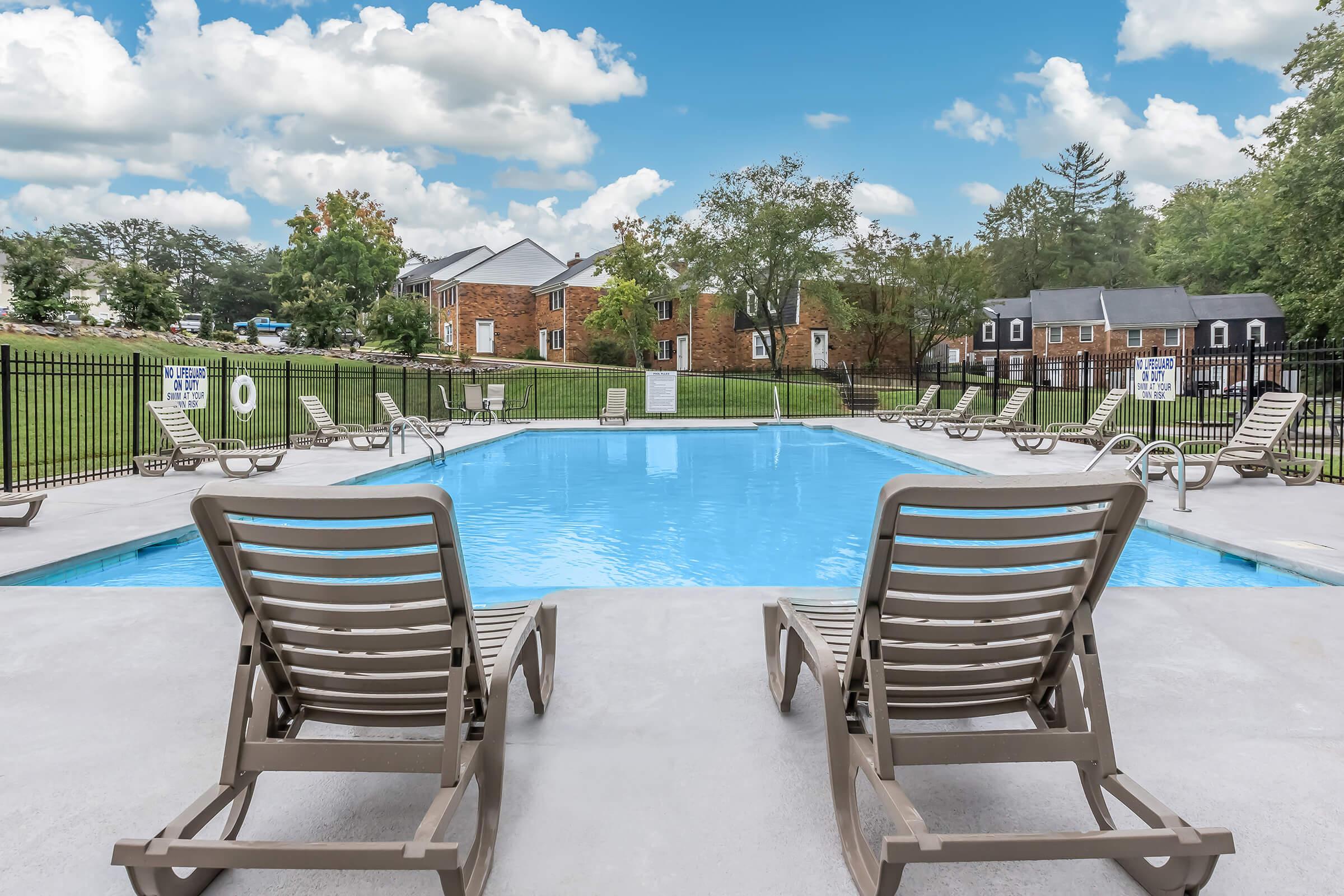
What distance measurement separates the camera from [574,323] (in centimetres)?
4234

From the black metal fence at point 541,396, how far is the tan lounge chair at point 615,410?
8.30 feet

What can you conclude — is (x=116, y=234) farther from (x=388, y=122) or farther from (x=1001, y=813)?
(x=1001, y=813)

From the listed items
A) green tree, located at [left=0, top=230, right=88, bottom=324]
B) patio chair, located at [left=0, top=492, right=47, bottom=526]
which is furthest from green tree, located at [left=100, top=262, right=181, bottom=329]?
patio chair, located at [left=0, top=492, right=47, bottom=526]

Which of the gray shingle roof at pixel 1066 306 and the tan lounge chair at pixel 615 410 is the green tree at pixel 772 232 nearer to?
the tan lounge chair at pixel 615 410

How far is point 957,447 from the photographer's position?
48.0 ft

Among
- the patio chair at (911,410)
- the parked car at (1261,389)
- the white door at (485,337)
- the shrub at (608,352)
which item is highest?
the white door at (485,337)

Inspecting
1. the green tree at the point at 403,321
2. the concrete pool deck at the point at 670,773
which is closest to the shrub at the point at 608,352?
the green tree at the point at 403,321

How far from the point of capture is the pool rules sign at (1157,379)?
1133cm

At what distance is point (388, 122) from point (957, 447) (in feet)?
157

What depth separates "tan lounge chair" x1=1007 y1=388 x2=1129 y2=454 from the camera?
13.4 meters

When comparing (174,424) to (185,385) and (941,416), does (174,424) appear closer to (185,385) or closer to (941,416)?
(185,385)

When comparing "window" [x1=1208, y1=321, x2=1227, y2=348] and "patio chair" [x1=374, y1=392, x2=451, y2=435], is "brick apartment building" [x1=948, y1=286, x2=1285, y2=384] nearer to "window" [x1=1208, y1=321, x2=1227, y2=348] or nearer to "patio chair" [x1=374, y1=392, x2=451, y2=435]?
"window" [x1=1208, y1=321, x2=1227, y2=348]

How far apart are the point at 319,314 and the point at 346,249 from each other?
14.5 meters

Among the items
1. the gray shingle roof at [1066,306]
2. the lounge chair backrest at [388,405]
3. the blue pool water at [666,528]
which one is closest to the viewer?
the blue pool water at [666,528]
